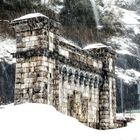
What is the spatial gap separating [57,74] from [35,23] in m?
2.17

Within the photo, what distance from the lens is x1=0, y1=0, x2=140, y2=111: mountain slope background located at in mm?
41750

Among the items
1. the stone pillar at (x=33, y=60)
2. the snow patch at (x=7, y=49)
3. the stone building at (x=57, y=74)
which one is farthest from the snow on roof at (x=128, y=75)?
the stone pillar at (x=33, y=60)

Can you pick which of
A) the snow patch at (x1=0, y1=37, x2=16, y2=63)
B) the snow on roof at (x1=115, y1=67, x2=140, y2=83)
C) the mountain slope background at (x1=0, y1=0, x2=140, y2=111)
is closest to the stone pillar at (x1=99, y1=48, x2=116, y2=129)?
the mountain slope background at (x1=0, y1=0, x2=140, y2=111)

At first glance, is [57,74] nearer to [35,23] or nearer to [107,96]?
[35,23]

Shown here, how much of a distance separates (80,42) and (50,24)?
108 feet

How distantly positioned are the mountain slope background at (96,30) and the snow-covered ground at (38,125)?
22134 millimetres

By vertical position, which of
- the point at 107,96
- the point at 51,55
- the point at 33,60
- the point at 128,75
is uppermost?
the point at 128,75

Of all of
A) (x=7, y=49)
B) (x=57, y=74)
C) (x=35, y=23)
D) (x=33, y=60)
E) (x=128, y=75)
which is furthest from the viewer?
(x=128, y=75)

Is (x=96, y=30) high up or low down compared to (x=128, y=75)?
up

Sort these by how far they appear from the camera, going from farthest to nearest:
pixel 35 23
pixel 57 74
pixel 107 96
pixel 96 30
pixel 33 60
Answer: pixel 96 30, pixel 107 96, pixel 57 74, pixel 35 23, pixel 33 60

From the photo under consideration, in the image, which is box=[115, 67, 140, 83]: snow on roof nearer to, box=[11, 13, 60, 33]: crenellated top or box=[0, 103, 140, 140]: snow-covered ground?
box=[11, 13, 60, 33]: crenellated top

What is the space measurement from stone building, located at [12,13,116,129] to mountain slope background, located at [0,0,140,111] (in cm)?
1780

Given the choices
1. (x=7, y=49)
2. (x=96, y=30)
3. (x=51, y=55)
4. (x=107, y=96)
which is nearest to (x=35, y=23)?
(x=51, y=55)

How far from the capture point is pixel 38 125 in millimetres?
12180
